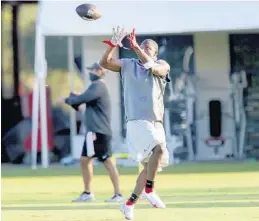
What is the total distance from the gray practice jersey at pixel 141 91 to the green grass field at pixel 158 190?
3.37 ft

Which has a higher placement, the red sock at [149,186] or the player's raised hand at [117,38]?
the player's raised hand at [117,38]

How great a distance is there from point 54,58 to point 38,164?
8.39 feet

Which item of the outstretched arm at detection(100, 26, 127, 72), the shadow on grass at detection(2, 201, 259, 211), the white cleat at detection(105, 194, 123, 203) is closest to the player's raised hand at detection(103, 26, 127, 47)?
the outstretched arm at detection(100, 26, 127, 72)

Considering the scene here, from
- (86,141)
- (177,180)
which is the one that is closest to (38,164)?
(177,180)

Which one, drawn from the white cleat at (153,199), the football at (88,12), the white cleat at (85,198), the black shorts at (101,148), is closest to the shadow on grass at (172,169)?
the black shorts at (101,148)

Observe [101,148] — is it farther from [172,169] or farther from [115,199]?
[172,169]

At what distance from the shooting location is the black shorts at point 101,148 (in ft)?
41.1

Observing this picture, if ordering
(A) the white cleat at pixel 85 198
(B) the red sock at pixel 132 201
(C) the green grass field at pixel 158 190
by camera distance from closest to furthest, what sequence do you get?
(B) the red sock at pixel 132 201 < (C) the green grass field at pixel 158 190 < (A) the white cleat at pixel 85 198

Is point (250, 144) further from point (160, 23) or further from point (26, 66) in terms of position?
point (26, 66)

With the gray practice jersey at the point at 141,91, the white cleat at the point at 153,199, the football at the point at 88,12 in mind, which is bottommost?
the white cleat at the point at 153,199

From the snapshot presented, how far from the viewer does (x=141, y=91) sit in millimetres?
10578

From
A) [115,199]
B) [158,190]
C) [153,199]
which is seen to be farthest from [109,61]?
[158,190]

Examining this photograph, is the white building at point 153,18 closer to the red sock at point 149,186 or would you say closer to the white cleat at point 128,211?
the red sock at point 149,186

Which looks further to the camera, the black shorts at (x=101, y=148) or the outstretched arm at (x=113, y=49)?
the black shorts at (x=101, y=148)
